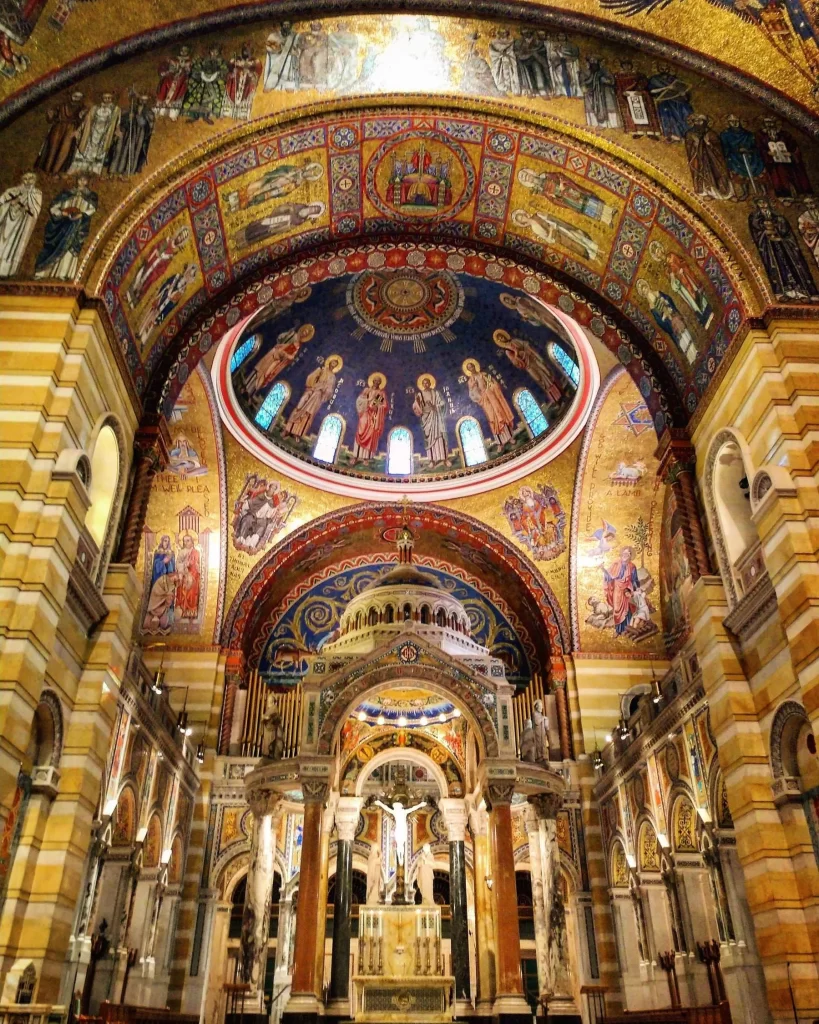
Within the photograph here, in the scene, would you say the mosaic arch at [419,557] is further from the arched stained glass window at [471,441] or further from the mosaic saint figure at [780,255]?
the mosaic saint figure at [780,255]

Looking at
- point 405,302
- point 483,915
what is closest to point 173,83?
point 405,302

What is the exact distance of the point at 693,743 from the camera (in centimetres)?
1440

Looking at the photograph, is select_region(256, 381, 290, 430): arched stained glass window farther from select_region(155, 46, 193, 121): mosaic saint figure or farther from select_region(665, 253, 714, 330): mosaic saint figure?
select_region(665, 253, 714, 330): mosaic saint figure

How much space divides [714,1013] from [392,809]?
9216mm

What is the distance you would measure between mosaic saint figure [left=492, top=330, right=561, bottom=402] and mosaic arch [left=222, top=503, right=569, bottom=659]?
436 centimetres

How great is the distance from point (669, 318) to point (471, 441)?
11.2 meters

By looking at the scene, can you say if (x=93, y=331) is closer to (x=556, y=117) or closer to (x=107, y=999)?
(x=556, y=117)

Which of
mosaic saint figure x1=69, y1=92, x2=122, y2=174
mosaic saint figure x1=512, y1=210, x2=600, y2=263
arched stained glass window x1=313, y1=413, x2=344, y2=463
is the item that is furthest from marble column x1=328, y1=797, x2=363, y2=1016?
mosaic saint figure x1=69, y1=92, x2=122, y2=174

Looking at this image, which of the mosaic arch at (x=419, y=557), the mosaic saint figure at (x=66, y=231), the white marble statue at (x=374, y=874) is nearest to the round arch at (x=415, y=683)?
the mosaic arch at (x=419, y=557)

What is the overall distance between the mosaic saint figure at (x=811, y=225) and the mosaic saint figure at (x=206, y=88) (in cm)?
886

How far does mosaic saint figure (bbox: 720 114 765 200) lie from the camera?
12.1 meters

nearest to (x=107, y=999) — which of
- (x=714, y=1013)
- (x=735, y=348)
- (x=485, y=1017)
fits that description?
(x=485, y=1017)

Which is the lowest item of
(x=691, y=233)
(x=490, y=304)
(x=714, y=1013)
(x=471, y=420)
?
(x=714, y=1013)

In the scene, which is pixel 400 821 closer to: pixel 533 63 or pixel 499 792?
pixel 499 792
